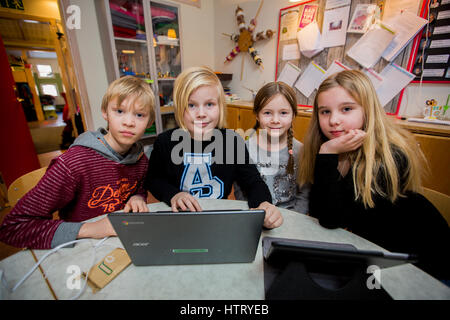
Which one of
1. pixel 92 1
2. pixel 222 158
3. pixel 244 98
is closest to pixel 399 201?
pixel 222 158

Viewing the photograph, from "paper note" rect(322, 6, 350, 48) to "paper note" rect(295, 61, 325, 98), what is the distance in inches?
9.3

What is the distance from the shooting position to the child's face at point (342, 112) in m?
0.86

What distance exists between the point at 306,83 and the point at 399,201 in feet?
6.33

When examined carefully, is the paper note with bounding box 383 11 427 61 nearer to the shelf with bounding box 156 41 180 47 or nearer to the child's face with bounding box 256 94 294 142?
the child's face with bounding box 256 94 294 142

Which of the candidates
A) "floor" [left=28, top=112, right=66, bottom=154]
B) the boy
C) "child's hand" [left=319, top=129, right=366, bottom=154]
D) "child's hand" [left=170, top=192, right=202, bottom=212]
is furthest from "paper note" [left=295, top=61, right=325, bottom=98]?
"floor" [left=28, top=112, right=66, bottom=154]

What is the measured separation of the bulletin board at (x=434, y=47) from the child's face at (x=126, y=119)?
2.27 m

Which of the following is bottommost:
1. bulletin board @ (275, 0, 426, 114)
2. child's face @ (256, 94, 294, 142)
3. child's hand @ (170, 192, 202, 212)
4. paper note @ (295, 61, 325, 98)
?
child's hand @ (170, 192, 202, 212)

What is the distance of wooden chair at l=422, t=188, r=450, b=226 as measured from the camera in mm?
804

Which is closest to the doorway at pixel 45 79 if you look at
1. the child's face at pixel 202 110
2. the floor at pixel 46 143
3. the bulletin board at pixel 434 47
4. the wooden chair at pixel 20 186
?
the floor at pixel 46 143

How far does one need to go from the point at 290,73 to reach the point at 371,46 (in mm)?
853

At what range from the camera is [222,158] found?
110 centimetres

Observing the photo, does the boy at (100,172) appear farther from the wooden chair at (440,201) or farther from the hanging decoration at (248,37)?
the hanging decoration at (248,37)

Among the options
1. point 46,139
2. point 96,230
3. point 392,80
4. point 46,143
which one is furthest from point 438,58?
point 46,139

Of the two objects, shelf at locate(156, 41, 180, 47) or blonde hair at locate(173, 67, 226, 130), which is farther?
shelf at locate(156, 41, 180, 47)
